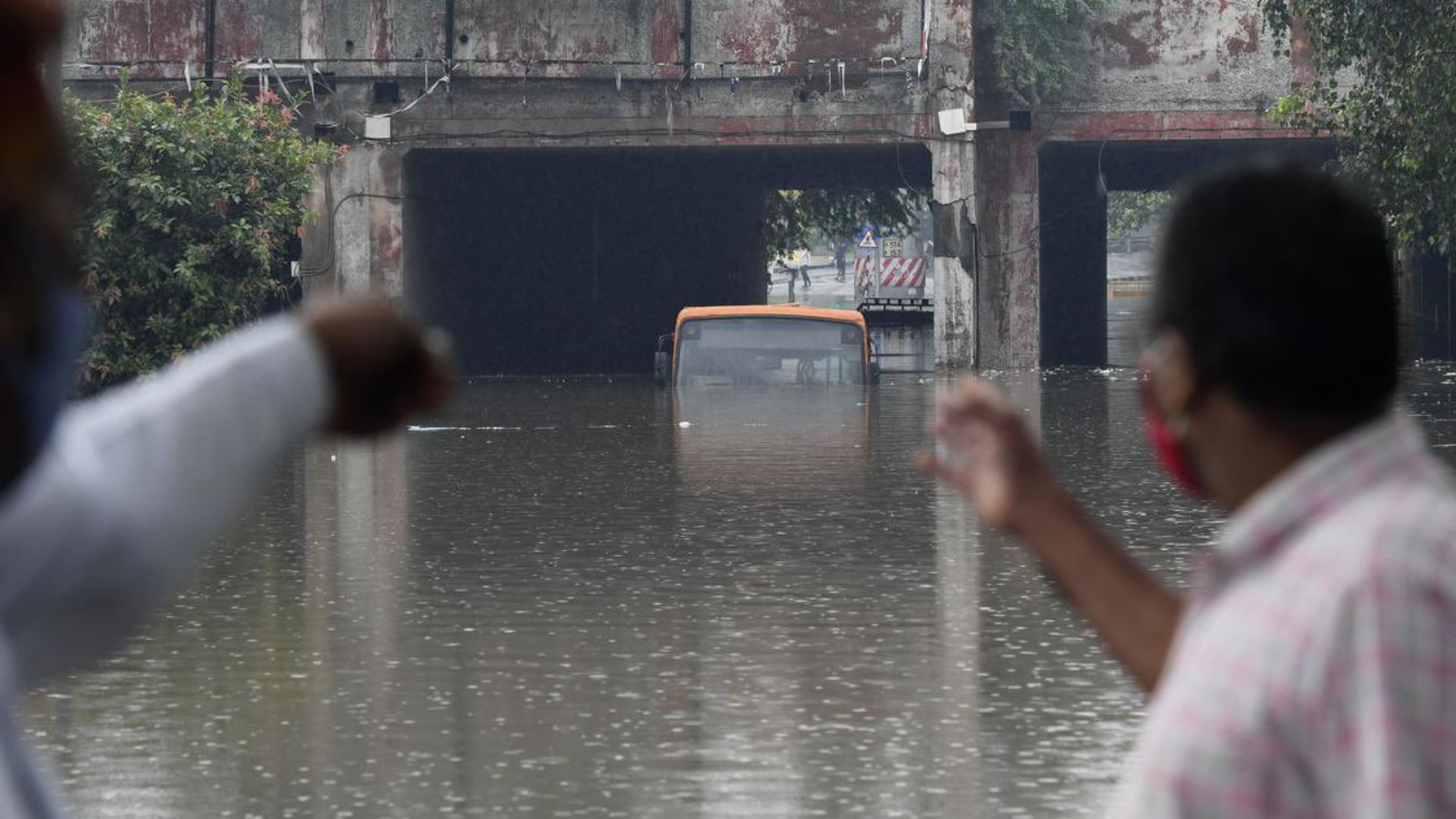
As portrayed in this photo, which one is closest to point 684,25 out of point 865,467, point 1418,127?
point 1418,127

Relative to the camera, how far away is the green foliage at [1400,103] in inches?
888

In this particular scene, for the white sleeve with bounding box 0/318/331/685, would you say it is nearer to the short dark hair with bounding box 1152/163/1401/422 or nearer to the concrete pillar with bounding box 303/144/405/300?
the short dark hair with bounding box 1152/163/1401/422

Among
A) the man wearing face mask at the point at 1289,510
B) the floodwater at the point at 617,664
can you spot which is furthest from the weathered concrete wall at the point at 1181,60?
the man wearing face mask at the point at 1289,510

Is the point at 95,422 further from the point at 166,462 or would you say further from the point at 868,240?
the point at 868,240

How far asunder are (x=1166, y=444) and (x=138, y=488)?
92 cm

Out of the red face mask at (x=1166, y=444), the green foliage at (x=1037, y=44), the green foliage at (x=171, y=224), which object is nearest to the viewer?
the red face mask at (x=1166, y=444)

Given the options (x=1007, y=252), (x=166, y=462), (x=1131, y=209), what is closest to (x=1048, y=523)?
(x=166, y=462)

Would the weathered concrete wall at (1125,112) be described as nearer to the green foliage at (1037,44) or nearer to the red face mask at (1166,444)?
the green foliage at (1037,44)

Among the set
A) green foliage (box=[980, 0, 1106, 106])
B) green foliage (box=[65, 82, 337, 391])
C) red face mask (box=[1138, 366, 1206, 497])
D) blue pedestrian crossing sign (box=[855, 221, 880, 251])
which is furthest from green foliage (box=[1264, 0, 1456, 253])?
blue pedestrian crossing sign (box=[855, 221, 880, 251])

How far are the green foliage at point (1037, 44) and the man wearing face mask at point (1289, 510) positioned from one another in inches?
1355

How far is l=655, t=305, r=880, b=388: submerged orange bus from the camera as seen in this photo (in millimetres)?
27359

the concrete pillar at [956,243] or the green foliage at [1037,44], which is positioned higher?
the green foliage at [1037,44]

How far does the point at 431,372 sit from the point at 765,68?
34573mm

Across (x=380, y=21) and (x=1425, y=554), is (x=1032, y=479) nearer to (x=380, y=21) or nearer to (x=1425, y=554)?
(x=1425, y=554)
